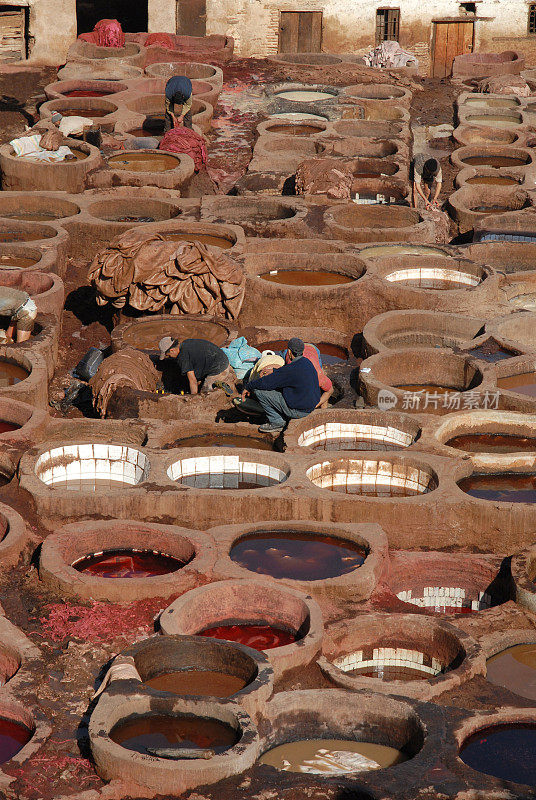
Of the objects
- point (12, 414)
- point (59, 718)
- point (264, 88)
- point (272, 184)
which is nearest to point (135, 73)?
point (264, 88)

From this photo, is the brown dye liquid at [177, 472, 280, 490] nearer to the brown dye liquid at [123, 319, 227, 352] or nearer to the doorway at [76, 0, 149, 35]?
the brown dye liquid at [123, 319, 227, 352]

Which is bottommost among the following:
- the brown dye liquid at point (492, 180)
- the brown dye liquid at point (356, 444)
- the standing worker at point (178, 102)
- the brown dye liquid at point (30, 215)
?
the brown dye liquid at point (356, 444)

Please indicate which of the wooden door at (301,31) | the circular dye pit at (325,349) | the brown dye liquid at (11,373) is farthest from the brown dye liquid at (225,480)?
the wooden door at (301,31)

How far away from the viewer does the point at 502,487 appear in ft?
45.6

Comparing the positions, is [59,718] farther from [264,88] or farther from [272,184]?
[264,88]

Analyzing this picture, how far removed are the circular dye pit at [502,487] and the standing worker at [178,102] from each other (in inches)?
507

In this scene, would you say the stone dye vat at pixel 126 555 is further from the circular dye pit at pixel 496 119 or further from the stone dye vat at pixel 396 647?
the circular dye pit at pixel 496 119

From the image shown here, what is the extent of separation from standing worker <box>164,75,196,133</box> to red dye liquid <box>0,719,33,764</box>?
16.6m

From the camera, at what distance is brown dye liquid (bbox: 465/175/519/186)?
2455 cm

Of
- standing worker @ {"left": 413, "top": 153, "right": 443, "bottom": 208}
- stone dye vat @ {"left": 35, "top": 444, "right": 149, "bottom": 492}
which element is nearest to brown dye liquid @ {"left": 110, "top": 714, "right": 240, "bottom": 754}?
stone dye vat @ {"left": 35, "top": 444, "right": 149, "bottom": 492}

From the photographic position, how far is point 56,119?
25.8 meters

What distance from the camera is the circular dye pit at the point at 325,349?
17.4 metres

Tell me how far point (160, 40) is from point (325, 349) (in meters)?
18.1

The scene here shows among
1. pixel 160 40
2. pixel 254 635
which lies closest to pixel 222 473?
pixel 254 635
